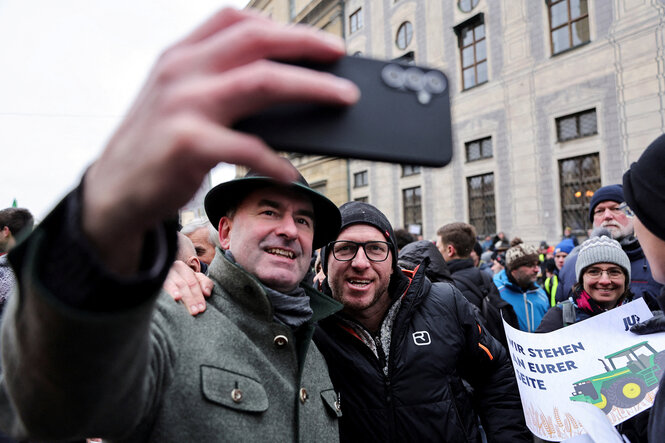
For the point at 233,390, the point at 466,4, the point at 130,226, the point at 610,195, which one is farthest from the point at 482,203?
the point at 130,226

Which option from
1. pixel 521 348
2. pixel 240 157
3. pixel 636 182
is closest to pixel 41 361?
pixel 240 157

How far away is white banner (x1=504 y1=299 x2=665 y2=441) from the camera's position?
5.81 feet

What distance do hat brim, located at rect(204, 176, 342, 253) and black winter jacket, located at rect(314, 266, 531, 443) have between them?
444 mm

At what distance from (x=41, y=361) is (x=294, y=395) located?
0.90 meters

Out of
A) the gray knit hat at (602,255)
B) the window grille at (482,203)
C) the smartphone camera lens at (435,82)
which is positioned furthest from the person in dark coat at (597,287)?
the window grille at (482,203)

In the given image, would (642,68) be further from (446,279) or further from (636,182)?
(636,182)

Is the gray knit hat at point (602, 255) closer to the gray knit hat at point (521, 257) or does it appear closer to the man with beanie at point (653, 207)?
the gray knit hat at point (521, 257)

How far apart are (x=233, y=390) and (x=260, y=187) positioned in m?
0.68

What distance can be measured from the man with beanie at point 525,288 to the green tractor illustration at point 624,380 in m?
2.58

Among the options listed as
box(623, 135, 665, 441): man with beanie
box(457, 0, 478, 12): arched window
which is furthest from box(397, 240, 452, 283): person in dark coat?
box(457, 0, 478, 12): arched window

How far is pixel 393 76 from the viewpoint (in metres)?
0.67

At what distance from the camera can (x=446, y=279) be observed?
3361 millimetres

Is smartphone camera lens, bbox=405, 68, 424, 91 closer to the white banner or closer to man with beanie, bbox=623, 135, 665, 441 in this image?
man with beanie, bbox=623, 135, 665, 441

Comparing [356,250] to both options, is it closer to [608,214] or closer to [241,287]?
[241,287]
